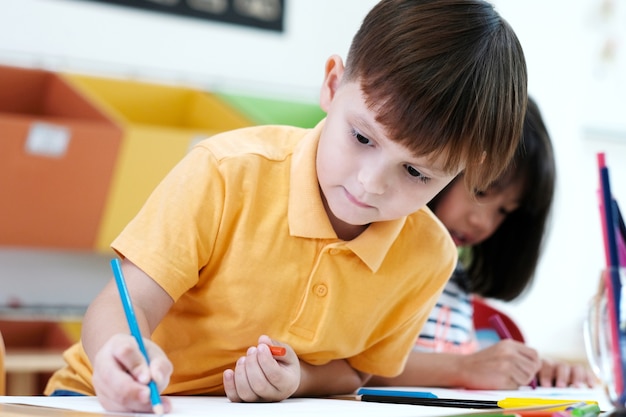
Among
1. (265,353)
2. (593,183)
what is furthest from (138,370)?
(593,183)

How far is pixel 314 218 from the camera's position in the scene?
88 cm

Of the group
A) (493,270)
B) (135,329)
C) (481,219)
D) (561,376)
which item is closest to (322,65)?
(493,270)

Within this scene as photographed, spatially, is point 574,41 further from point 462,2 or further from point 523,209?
point 462,2

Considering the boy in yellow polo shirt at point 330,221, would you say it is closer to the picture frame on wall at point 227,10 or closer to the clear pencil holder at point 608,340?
the clear pencil holder at point 608,340

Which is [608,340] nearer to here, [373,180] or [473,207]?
[373,180]

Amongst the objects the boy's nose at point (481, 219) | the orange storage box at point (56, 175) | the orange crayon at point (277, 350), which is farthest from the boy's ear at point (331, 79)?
the orange storage box at point (56, 175)

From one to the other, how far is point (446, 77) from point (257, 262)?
0.26 m

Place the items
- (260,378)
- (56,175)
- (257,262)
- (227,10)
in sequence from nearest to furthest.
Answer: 1. (260,378)
2. (257,262)
3. (56,175)
4. (227,10)

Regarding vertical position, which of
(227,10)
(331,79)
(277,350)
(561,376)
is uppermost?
(227,10)

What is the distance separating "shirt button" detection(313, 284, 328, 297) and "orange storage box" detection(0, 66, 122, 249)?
1138 millimetres

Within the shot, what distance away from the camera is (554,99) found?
3.07 metres

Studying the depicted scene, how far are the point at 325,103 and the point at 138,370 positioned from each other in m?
0.39

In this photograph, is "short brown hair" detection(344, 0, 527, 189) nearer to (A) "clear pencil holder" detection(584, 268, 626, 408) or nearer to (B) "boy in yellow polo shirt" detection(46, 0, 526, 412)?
(B) "boy in yellow polo shirt" detection(46, 0, 526, 412)

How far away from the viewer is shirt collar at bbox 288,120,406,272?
88 centimetres
